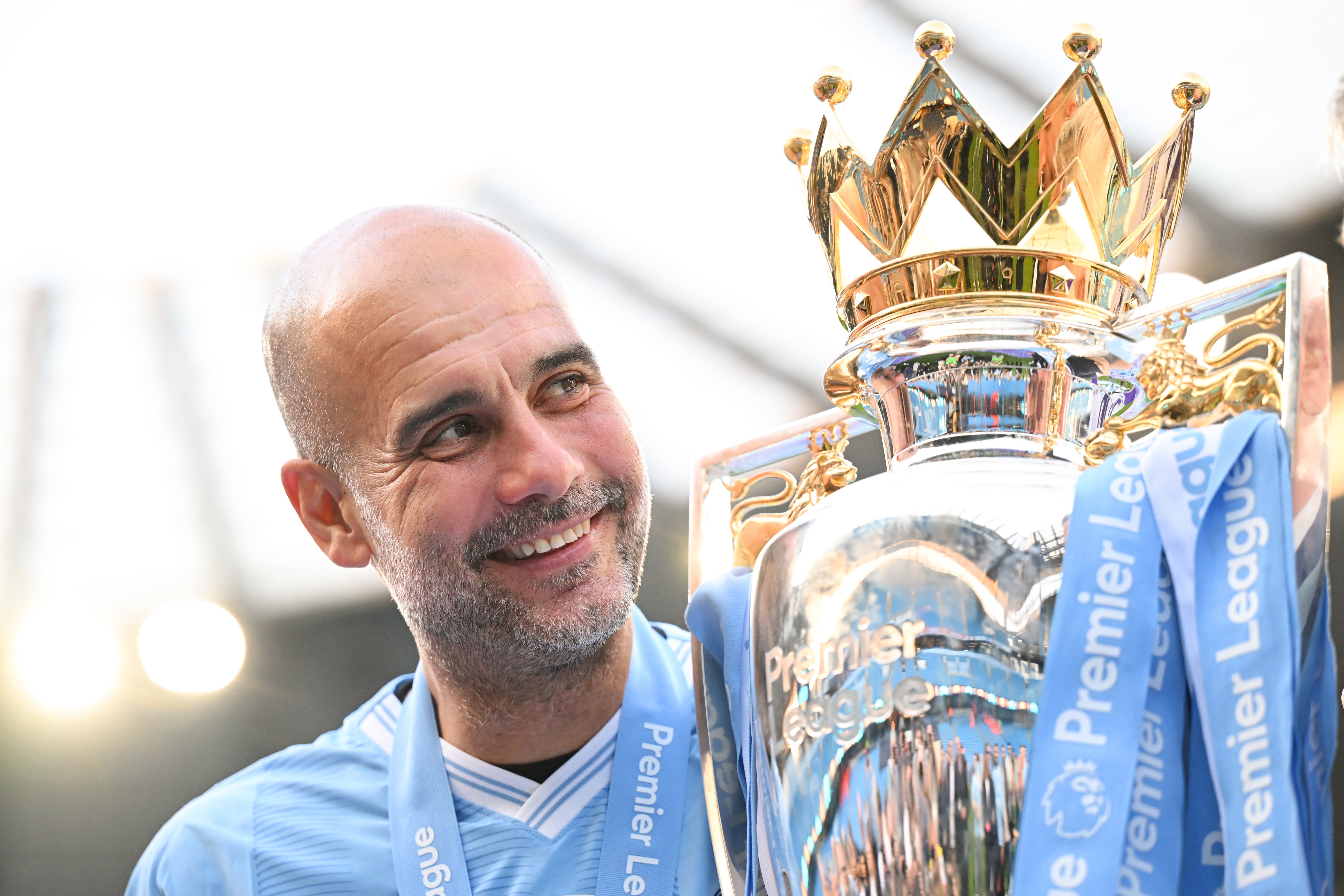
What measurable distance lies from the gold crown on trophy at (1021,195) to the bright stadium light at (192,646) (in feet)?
11.7

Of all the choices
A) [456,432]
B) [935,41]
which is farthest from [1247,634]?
[456,432]

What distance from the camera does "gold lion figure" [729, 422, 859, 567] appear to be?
2.92ft

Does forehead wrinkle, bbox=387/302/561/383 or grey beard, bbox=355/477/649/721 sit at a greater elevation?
forehead wrinkle, bbox=387/302/561/383

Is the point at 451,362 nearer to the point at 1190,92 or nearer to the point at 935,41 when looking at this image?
the point at 935,41

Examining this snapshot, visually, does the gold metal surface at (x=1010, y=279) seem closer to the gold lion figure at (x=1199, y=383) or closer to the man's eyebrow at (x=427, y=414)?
the gold lion figure at (x=1199, y=383)

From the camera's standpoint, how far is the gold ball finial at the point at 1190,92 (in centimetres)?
76

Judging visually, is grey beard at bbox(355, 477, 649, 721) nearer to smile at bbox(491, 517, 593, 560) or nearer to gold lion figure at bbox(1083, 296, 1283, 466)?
smile at bbox(491, 517, 593, 560)

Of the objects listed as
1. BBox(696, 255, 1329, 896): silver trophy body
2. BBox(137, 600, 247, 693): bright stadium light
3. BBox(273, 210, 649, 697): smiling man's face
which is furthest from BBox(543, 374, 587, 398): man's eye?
BBox(137, 600, 247, 693): bright stadium light

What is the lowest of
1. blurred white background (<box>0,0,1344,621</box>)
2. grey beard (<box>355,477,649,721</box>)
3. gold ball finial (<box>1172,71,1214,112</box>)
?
grey beard (<box>355,477,649,721</box>)

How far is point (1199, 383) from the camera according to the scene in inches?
27.3

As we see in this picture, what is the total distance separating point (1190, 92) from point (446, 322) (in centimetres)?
60

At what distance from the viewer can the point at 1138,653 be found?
62cm

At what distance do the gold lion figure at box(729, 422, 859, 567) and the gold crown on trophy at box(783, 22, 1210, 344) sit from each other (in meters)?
0.14

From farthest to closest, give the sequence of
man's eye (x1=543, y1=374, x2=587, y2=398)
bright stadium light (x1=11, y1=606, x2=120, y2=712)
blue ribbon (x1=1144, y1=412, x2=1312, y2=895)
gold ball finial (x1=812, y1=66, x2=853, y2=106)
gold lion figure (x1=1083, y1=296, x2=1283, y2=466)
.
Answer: bright stadium light (x1=11, y1=606, x2=120, y2=712), man's eye (x1=543, y1=374, x2=587, y2=398), gold ball finial (x1=812, y1=66, x2=853, y2=106), gold lion figure (x1=1083, y1=296, x2=1283, y2=466), blue ribbon (x1=1144, y1=412, x2=1312, y2=895)
